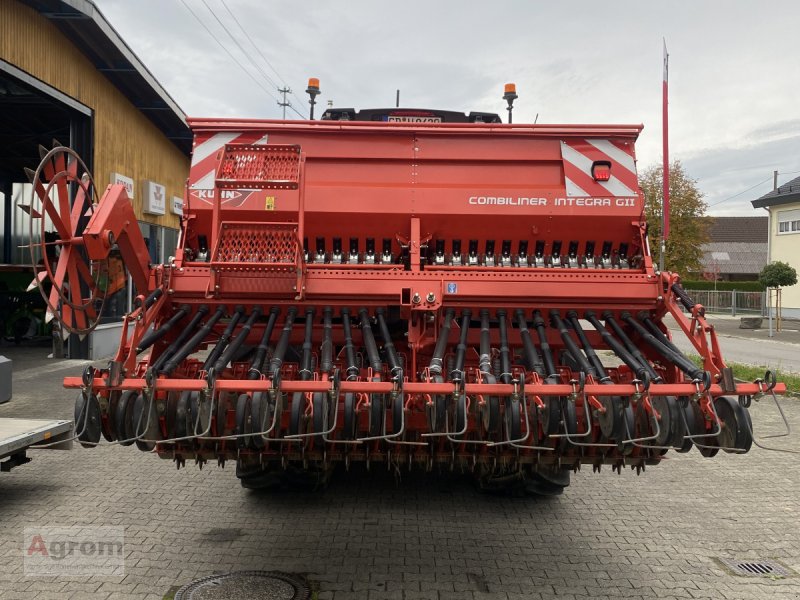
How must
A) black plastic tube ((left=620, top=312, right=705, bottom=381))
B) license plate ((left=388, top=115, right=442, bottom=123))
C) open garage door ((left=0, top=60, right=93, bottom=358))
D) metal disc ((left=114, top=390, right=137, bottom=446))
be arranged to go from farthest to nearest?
open garage door ((left=0, top=60, right=93, bottom=358))
license plate ((left=388, top=115, right=442, bottom=123))
black plastic tube ((left=620, top=312, right=705, bottom=381))
metal disc ((left=114, top=390, right=137, bottom=446))

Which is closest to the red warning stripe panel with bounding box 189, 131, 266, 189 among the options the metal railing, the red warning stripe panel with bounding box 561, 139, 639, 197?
the red warning stripe panel with bounding box 561, 139, 639, 197

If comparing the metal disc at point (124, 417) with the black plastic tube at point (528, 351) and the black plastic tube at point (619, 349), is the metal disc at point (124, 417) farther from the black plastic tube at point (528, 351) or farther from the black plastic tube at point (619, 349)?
the black plastic tube at point (619, 349)

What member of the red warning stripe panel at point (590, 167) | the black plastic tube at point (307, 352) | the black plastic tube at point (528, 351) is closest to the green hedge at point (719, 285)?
the red warning stripe panel at point (590, 167)

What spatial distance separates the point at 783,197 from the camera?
27688mm

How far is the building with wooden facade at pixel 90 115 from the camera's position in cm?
929

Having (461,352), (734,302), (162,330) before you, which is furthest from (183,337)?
(734,302)

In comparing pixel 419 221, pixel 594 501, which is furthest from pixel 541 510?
pixel 419 221

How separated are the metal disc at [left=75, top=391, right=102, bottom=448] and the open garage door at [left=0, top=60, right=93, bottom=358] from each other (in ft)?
21.7

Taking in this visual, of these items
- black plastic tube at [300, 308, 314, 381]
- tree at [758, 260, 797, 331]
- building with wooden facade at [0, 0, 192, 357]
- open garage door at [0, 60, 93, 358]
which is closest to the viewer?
black plastic tube at [300, 308, 314, 381]

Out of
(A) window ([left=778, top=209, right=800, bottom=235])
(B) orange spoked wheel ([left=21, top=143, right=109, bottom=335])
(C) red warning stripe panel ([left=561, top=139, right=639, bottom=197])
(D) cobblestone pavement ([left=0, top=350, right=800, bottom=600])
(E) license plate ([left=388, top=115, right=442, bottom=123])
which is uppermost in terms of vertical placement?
(A) window ([left=778, top=209, right=800, bottom=235])

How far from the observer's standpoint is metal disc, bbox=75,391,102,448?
2791 millimetres

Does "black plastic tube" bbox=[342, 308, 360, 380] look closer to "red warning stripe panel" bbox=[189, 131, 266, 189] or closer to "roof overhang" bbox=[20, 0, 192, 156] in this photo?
"red warning stripe panel" bbox=[189, 131, 266, 189]

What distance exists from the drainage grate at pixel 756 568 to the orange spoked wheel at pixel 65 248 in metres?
4.13

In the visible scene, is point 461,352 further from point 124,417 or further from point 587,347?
point 124,417
